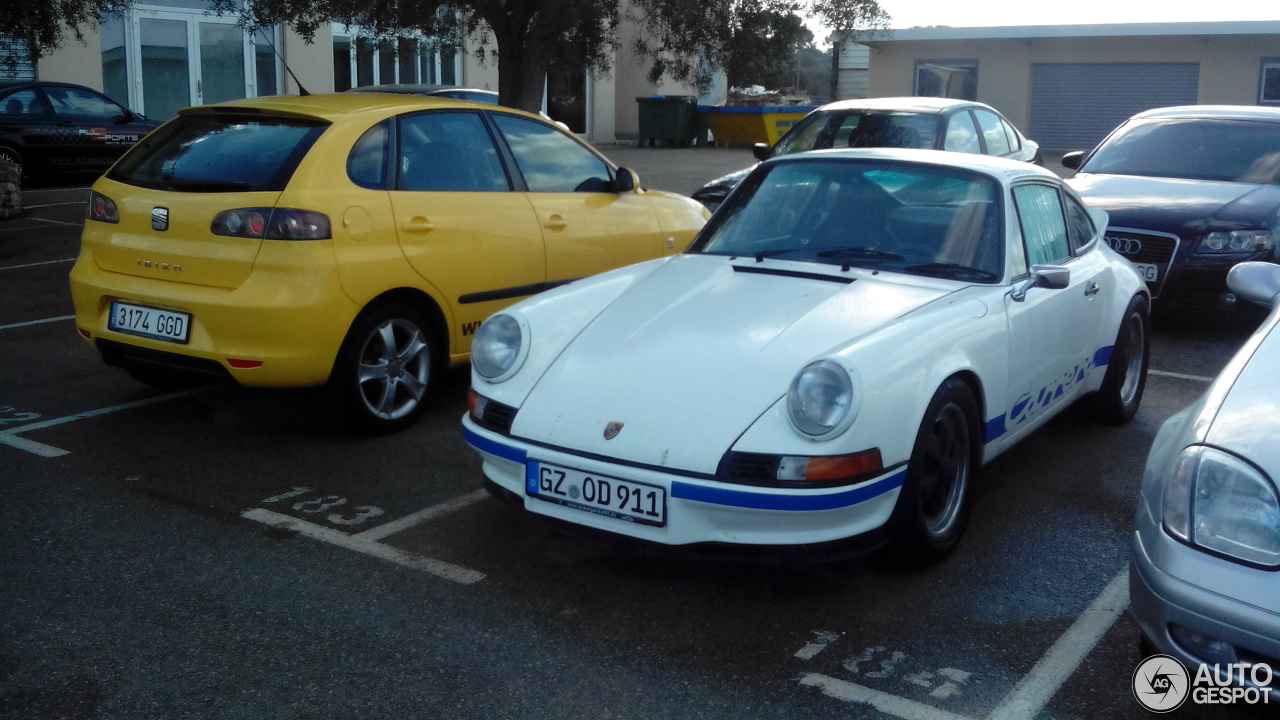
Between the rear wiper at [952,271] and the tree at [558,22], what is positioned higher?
the tree at [558,22]

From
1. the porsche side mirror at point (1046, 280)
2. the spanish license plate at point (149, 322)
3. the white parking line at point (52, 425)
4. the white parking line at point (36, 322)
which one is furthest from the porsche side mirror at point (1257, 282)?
the white parking line at point (36, 322)

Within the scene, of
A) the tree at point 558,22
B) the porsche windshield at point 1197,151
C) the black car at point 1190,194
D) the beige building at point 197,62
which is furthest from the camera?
the beige building at point 197,62

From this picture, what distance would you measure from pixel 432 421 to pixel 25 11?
7.79 m

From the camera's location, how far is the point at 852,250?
Answer: 4.52m

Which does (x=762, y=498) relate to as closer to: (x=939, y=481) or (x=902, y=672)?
(x=902, y=672)

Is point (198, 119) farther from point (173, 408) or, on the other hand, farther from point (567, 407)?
point (567, 407)

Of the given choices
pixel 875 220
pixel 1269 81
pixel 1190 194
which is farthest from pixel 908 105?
pixel 1269 81

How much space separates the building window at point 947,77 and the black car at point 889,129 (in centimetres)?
1980

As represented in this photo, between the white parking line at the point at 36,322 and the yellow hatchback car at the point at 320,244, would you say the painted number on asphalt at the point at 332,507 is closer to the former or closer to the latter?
the yellow hatchback car at the point at 320,244

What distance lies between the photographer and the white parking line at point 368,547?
12.7 ft

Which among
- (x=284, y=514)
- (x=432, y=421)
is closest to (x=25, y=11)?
(x=432, y=421)

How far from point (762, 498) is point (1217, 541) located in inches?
46.6

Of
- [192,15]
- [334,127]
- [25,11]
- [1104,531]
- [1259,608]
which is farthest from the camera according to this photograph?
[192,15]

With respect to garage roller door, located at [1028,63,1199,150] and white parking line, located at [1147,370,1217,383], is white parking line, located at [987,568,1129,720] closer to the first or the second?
white parking line, located at [1147,370,1217,383]
